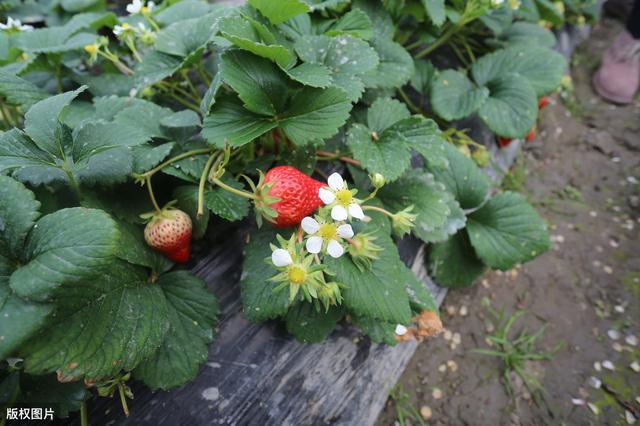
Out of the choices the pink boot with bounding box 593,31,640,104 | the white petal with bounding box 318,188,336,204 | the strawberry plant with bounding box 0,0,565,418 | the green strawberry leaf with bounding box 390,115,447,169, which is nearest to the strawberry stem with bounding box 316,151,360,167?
the strawberry plant with bounding box 0,0,565,418

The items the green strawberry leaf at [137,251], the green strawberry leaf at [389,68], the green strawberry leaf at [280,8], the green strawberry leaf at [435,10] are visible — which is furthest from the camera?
the green strawberry leaf at [435,10]

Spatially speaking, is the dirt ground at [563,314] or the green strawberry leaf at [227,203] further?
the dirt ground at [563,314]

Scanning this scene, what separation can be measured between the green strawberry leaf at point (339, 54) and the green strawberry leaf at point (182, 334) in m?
0.53

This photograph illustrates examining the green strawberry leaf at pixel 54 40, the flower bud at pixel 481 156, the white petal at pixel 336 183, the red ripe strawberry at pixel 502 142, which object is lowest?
the red ripe strawberry at pixel 502 142

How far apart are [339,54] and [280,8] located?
6.5 inches

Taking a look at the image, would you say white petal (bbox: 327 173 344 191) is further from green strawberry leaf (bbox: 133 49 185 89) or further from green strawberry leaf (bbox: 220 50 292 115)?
green strawberry leaf (bbox: 133 49 185 89)

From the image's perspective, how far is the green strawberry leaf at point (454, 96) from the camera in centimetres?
127

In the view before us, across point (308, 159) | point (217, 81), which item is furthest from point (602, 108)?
point (217, 81)

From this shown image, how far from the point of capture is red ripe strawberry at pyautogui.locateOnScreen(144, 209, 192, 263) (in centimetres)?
77

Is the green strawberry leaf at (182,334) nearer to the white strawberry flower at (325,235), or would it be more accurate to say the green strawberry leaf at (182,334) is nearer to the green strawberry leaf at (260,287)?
the green strawberry leaf at (260,287)

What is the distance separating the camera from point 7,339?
502 millimetres

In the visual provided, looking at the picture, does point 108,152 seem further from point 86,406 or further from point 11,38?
point 11,38

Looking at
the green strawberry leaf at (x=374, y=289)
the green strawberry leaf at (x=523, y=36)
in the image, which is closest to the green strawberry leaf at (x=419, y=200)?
the green strawberry leaf at (x=374, y=289)

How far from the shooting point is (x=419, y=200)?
0.95 metres
